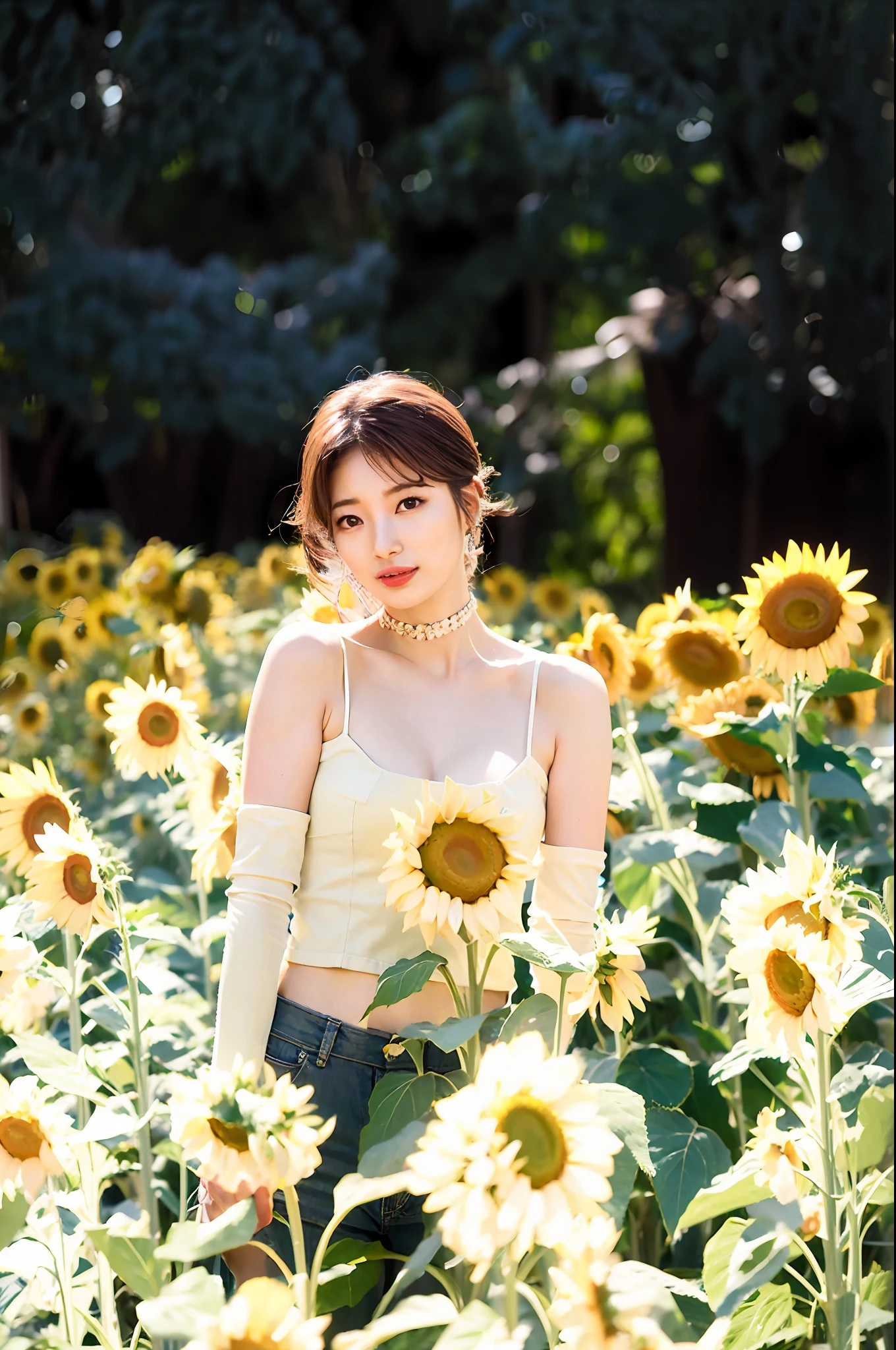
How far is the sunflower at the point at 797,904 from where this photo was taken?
→ 130 centimetres

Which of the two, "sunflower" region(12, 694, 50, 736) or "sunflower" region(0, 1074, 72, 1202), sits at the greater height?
"sunflower" region(12, 694, 50, 736)

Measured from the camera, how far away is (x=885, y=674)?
2.59 meters

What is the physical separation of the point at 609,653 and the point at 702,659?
0.16 m

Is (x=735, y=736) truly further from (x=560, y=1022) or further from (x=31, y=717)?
(x=31, y=717)

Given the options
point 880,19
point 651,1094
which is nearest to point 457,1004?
point 651,1094

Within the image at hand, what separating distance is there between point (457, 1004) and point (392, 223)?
1119 cm

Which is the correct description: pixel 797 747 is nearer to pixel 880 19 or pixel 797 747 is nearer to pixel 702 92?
pixel 880 19

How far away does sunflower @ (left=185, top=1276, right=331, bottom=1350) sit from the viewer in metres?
0.94

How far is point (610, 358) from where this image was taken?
36.0 feet

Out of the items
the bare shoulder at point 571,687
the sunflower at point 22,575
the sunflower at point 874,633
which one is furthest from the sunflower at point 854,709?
the sunflower at point 22,575

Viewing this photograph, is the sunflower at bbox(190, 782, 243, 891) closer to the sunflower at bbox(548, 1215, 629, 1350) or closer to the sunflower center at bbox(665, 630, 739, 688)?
the sunflower center at bbox(665, 630, 739, 688)

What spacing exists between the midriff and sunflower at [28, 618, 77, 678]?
242 cm

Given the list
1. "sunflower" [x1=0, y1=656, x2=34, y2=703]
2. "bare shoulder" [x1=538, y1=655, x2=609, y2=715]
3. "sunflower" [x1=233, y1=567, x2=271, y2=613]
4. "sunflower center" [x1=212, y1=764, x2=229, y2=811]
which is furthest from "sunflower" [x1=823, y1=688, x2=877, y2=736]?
"sunflower" [x1=233, y1=567, x2=271, y2=613]

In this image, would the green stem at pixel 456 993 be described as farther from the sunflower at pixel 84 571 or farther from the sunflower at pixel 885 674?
the sunflower at pixel 84 571
